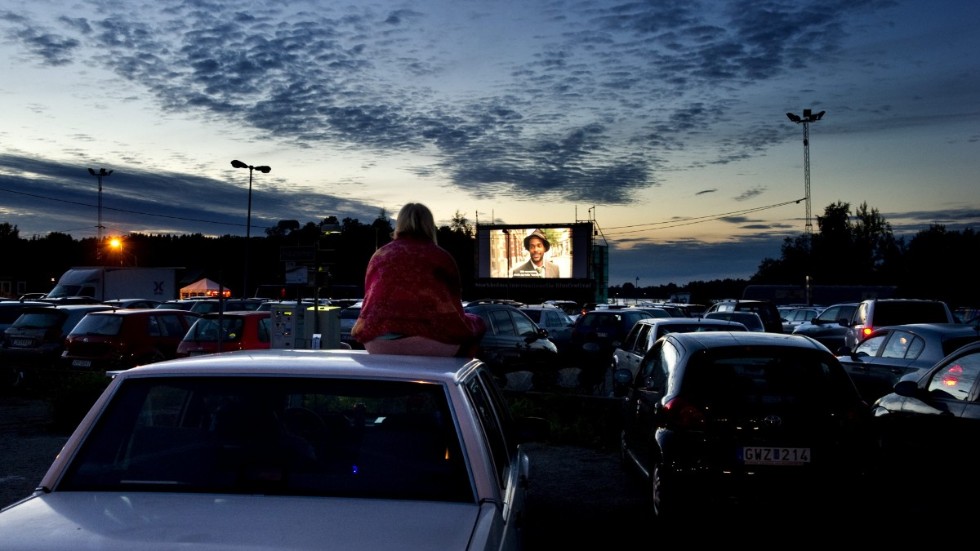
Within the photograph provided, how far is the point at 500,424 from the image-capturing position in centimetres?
468

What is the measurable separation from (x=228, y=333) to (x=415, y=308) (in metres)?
12.9

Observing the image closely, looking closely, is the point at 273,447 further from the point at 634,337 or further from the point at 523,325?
the point at 523,325

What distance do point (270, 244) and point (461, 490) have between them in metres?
126

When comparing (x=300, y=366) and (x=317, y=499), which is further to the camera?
(x=300, y=366)

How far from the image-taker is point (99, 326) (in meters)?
18.0

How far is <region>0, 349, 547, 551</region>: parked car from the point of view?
112 inches

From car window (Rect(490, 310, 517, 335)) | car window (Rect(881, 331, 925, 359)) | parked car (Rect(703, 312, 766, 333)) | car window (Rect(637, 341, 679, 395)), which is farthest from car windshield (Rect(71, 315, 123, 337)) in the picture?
car window (Rect(881, 331, 925, 359))

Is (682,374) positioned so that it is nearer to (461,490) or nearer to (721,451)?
(721,451)

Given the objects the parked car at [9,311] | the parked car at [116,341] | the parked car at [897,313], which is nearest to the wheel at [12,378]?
the parked car at [116,341]

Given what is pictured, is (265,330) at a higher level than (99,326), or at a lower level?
lower

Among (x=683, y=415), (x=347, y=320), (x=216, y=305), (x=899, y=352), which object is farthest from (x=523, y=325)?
(x=216, y=305)

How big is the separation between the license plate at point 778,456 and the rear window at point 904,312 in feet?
41.4

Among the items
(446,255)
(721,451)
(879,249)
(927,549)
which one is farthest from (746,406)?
(879,249)

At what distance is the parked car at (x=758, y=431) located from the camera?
6703 millimetres
